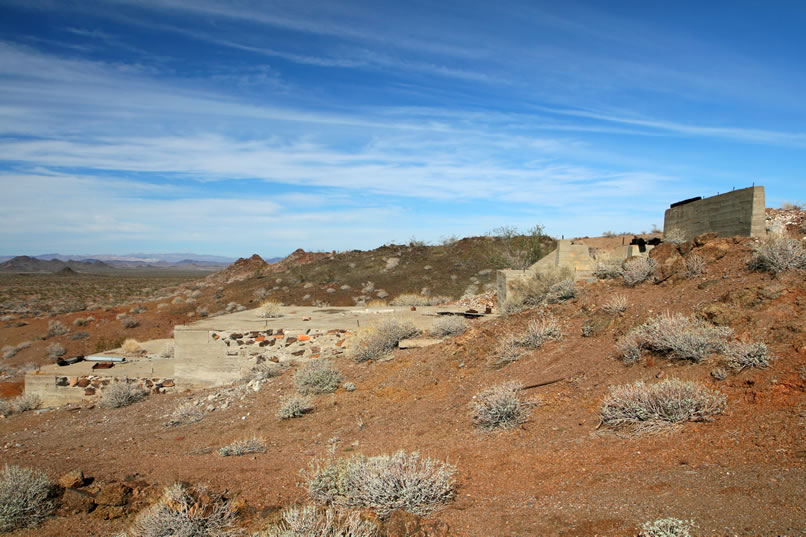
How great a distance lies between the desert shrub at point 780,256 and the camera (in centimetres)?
757

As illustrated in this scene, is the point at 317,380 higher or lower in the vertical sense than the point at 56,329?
higher

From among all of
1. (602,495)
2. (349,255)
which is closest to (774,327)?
(602,495)

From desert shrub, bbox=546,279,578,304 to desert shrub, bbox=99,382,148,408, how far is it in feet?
31.7

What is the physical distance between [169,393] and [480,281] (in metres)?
20.2

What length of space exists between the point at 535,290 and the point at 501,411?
608 centimetres

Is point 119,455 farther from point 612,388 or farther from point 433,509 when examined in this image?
point 612,388

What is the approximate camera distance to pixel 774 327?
6.11 m

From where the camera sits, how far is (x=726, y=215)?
38.1ft

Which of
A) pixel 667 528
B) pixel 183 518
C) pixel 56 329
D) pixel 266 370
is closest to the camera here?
pixel 667 528

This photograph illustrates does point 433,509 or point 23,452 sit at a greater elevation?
point 433,509

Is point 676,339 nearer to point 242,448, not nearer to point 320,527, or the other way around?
point 320,527

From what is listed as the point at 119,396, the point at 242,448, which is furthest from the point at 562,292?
the point at 119,396

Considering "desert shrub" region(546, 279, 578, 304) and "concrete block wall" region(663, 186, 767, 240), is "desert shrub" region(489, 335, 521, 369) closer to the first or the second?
"desert shrub" region(546, 279, 578, 304)

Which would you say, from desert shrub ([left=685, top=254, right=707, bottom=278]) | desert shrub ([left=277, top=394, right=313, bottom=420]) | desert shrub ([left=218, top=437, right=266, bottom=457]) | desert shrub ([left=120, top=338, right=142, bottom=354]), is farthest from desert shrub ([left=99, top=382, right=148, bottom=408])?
desert shrub ([left=685, top=254, right=707, bottom=278])
